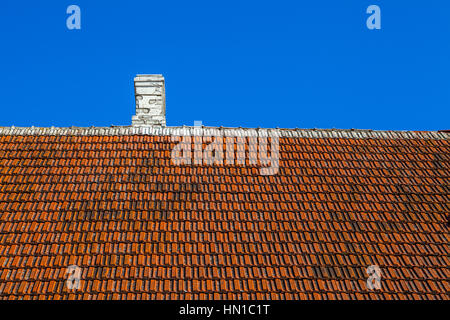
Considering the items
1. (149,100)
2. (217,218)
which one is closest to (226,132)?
(149,100)

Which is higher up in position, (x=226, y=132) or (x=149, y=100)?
(x=149, y=100)

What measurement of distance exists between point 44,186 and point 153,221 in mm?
2405

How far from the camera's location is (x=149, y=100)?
1051cm

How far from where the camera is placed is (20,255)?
22.1ft

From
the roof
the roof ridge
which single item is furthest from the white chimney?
the roof

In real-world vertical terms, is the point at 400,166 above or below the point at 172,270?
above

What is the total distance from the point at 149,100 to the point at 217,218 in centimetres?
427

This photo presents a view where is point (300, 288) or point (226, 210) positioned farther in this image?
point (226, 210)

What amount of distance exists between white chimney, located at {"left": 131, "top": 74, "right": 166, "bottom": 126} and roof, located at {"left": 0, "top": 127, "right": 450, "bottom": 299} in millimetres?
515

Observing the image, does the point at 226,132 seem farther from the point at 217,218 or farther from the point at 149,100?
the point at 217,218
